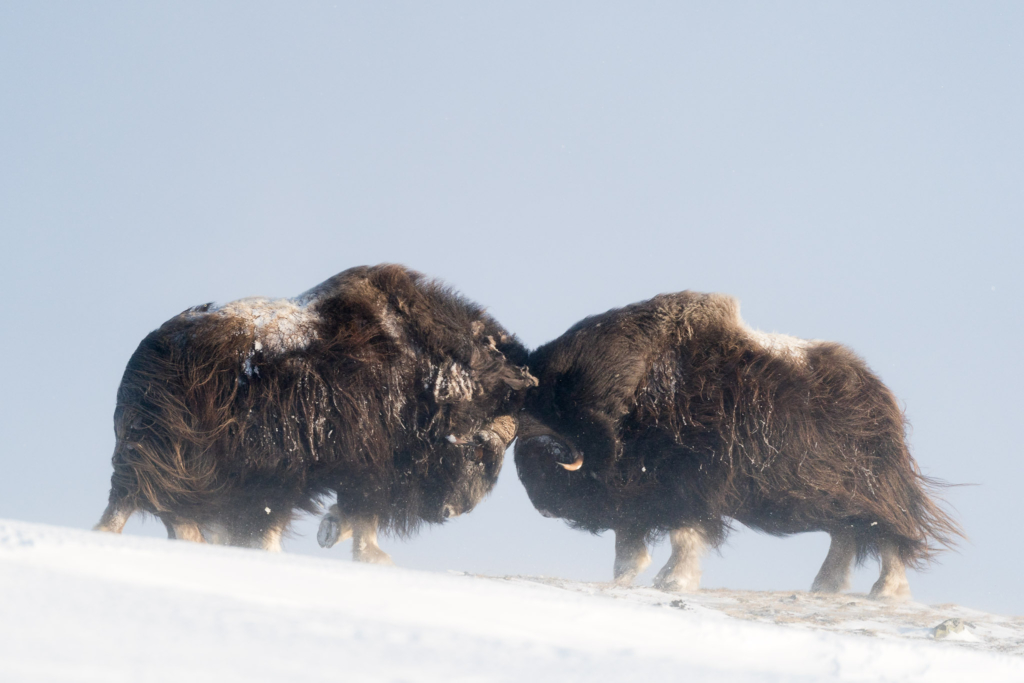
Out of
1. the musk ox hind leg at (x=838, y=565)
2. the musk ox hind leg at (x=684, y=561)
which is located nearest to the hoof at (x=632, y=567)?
the musk ox hind leg at (x=684, y=561)

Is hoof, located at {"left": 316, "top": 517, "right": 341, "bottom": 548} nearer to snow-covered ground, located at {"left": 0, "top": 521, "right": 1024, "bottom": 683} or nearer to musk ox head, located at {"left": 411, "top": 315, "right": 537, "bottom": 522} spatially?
musk ox head, located at {"left": 411, "top": 315, "right": 537, "bottom": 522}

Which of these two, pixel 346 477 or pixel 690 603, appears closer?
pixel 690 603

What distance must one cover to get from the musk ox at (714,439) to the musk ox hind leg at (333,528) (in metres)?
0.92

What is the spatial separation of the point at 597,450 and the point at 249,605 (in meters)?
2.33

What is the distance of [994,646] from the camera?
9.46ft

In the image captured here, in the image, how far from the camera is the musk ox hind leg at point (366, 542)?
11.5 ft

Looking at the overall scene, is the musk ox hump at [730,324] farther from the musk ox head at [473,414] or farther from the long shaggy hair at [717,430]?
the musk ox head at [473,414]

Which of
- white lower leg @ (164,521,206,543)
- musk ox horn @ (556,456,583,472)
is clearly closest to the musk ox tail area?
musk ox horn @ (556,456,583,472)

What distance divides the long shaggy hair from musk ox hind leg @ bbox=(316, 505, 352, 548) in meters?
0.92

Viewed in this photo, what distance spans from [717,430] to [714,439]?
0.15 feet

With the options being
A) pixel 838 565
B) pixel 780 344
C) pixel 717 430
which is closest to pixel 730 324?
pixel 780 344

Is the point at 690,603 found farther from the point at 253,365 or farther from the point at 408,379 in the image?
the point at 253,365

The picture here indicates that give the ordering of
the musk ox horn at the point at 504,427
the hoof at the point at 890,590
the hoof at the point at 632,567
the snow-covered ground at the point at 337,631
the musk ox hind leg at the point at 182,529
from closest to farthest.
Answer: the snow-covered ground at the point at 337,631
the musk ox hind leg at the point at 182,529
the musk ox horn at the point at 504,427
the hoof at the point at 890,590
the hoof at the point at 632,567

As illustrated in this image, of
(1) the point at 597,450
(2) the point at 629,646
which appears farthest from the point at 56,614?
(1) the point at 597,450
